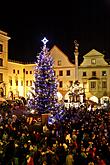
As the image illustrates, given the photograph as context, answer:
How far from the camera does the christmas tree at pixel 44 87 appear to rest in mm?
30359

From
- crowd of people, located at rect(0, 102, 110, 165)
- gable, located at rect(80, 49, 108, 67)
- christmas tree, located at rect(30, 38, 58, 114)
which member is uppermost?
gable, located at rect(80, 49, 108, 67)

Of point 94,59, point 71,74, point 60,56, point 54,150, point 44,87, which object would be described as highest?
point 60,56

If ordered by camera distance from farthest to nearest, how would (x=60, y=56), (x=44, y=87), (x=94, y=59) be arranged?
(x=60, y=56) < (x=94, y=59) < (x=44, y=87)

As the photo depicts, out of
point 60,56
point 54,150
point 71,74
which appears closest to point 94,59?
point 71,74

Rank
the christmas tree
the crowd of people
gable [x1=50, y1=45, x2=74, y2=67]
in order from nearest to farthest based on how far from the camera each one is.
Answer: the crowd of people → the christmas tree → gable [x1=50, y1=45, x2=74, y2=67]

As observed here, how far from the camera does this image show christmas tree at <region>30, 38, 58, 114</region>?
30.4 meters

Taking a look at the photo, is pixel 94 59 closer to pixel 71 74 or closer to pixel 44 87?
pixel 71 74

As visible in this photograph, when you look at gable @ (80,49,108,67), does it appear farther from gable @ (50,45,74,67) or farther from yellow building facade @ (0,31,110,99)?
gable @ (50,45,74,67)

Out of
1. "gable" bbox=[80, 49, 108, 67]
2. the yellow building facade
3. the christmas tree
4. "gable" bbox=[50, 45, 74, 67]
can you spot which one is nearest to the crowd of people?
the christmas tree

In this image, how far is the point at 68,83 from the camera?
2506 inches

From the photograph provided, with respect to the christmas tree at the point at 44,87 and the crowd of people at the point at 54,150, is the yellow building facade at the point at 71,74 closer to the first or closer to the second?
the christmas tree at the point at 44,87

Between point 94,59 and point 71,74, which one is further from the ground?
point 94,59

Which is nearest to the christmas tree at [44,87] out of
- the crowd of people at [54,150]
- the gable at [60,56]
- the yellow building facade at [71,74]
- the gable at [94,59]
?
the crowd of people at [54,150]

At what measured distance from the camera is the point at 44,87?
30469mm
